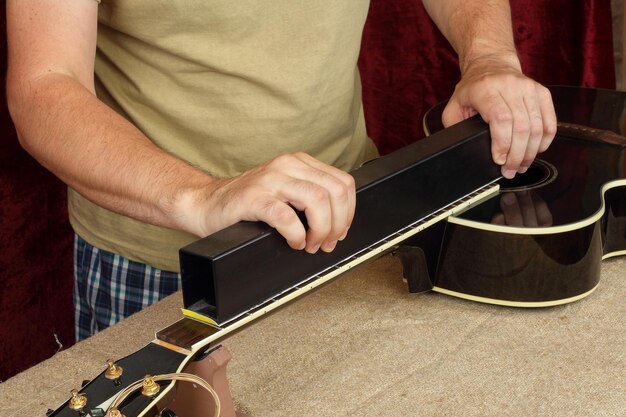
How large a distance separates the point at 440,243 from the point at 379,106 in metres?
1.07

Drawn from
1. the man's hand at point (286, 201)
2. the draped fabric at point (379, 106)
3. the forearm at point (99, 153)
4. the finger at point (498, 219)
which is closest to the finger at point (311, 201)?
the man's hand at point (286, 201)

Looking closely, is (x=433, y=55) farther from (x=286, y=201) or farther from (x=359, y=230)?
(x=286, y=201)

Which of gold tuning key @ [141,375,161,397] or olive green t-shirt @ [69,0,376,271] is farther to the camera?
olive green t-shirt @ [69,0,376,271]

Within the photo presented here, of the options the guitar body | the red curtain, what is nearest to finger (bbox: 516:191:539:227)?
the guitar body

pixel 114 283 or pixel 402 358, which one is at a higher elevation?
pixel 402 358

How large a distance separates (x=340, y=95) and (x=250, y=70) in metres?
0.18

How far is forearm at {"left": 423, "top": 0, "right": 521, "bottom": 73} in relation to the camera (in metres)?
1.43

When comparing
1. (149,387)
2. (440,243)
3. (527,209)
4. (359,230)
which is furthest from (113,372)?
(527,209)

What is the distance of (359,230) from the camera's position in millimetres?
1019

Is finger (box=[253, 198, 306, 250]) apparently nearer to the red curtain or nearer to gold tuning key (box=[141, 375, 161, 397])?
gold tuning key (box=[141, 375, 161, 397])

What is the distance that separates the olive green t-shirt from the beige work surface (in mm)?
224

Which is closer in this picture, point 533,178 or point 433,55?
point 533,178

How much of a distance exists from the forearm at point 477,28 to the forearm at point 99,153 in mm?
600

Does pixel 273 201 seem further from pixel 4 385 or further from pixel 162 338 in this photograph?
pixel 4 385
